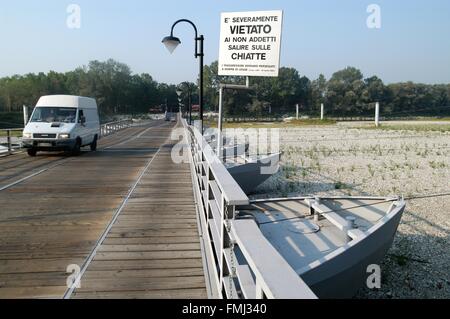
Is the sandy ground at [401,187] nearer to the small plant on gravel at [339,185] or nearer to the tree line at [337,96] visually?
the small plant on gravel at [339,185]

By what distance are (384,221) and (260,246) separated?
375 centimetres

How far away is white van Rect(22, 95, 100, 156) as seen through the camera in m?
14.9

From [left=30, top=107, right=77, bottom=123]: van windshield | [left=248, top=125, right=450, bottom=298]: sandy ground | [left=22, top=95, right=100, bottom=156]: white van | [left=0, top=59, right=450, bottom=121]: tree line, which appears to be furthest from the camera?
[left=0, top=59, right=450, bottom=121]: tree line

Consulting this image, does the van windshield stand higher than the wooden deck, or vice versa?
the van windshield

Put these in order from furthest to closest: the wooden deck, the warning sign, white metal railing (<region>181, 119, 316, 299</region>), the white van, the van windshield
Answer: the van windshield
the white van
the warning sign
the wooden deck
white metal railing (<region>181, 119, 316, 299</region>)

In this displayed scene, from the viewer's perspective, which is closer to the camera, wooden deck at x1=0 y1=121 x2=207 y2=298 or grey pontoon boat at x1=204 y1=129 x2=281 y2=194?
wooden deck at x1=0 y1=121 x2=207 y2=298

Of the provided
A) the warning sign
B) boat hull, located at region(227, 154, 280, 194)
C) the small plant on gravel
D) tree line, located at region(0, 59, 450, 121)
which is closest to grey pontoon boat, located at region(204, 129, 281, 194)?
boat hull, located at region(227, 154, 280, 194)

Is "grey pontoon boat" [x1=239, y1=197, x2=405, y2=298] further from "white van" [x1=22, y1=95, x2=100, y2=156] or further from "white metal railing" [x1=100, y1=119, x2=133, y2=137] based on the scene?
"white metal railing" [x1=100, y1=119, x2=133, y2=137]

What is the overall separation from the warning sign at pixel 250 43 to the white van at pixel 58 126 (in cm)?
1014

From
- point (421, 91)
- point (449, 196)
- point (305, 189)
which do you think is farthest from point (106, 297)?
point (421, 91)

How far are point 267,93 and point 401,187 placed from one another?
101661mm

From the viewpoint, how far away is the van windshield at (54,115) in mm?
15539

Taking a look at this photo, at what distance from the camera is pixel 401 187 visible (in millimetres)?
13344

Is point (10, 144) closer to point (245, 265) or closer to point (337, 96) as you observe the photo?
point (245, 265)
